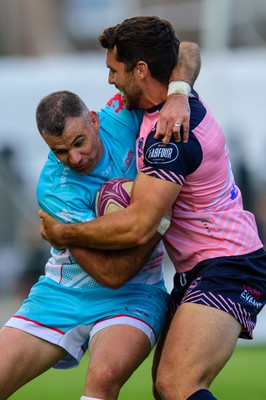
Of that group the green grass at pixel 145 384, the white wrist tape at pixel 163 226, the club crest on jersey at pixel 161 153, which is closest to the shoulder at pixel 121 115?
the club crest on jersey at pixel 161 153

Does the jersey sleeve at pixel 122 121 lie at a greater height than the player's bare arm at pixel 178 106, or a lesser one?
lesser

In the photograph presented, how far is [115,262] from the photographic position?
6.35m

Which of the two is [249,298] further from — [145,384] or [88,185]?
[145,384]

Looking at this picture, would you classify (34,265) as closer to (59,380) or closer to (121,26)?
(59,380)

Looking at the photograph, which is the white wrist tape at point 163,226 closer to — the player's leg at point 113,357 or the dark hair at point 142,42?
the player's leg at point 113,357

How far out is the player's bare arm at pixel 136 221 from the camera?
611 cm

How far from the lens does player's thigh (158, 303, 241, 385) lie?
19.7 ft

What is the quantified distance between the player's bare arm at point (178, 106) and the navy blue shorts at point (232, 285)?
2.63 ft

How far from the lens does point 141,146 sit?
6547 millimetres

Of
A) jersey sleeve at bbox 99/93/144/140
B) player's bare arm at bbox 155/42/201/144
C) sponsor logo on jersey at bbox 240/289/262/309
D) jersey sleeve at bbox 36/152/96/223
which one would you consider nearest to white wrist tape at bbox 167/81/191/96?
player's bare arm at bbox 155/42/201/144

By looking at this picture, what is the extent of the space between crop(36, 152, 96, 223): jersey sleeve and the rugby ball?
87mm

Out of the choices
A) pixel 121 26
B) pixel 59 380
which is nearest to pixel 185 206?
pixel 121 26

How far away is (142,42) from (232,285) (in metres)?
1.52

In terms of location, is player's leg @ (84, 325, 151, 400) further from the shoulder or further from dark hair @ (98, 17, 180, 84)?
dark hair @ (98, 17, 180, 84)
